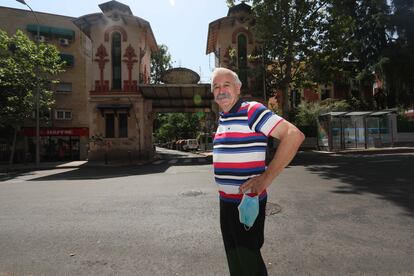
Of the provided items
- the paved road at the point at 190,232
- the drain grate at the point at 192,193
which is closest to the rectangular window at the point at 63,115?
the paved road at the point at 190,232

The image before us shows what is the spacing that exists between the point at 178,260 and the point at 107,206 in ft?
12.3

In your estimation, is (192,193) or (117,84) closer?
Result: (192,193)

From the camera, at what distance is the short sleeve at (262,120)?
2264 mm

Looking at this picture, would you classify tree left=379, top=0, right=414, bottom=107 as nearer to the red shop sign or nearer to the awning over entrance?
the awning over entrance

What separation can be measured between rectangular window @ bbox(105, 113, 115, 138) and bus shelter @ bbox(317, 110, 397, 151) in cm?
1581

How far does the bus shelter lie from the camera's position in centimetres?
2478

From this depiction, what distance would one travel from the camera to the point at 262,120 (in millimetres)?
2289

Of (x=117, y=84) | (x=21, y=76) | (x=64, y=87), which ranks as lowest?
→ (x=117, y=84)

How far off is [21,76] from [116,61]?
22.3 ft

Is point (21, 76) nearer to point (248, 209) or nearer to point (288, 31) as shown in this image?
point (288, 31)

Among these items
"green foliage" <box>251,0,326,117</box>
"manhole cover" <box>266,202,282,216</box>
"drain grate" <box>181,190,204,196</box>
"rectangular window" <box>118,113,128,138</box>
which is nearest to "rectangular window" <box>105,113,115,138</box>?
"rectangular window" <box>118,113,128,138</box>

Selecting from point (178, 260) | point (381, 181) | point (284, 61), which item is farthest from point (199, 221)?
point (284, 61)

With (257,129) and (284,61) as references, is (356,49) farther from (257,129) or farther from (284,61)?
(257,129)

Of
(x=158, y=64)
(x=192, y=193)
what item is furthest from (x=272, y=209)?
(x=158, y=64)
